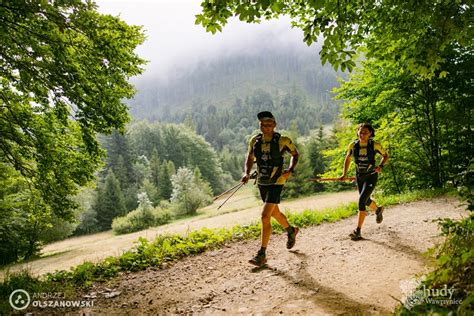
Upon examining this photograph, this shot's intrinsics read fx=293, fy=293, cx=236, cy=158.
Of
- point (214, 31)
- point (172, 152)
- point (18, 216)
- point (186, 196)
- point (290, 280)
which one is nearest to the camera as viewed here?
point (214, 31)

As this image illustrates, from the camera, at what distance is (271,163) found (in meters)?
5.39

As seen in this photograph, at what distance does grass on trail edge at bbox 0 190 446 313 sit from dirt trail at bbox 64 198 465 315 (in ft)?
1.08

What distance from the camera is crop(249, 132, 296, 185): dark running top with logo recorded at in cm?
536

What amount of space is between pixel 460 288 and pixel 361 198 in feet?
14.3

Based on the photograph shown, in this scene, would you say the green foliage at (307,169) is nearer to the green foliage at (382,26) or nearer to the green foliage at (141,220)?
the green foliage at (141,220)

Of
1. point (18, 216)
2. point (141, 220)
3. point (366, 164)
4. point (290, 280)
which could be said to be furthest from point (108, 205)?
point (290, 280)

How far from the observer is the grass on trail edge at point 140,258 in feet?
16.5

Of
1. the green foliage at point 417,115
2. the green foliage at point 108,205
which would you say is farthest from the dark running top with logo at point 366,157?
the green foliage at point 108,205

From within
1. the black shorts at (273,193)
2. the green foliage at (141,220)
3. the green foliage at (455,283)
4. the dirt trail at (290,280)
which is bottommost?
the green foliage at (141,220)

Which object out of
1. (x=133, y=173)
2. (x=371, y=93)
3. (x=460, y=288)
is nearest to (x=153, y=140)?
(x=133, y=173)

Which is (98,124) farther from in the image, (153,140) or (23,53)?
(153,140)

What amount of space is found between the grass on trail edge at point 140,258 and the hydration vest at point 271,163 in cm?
261

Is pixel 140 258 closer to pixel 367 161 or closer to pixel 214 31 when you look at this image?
pixel 214 31

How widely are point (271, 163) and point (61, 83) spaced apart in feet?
15.5
